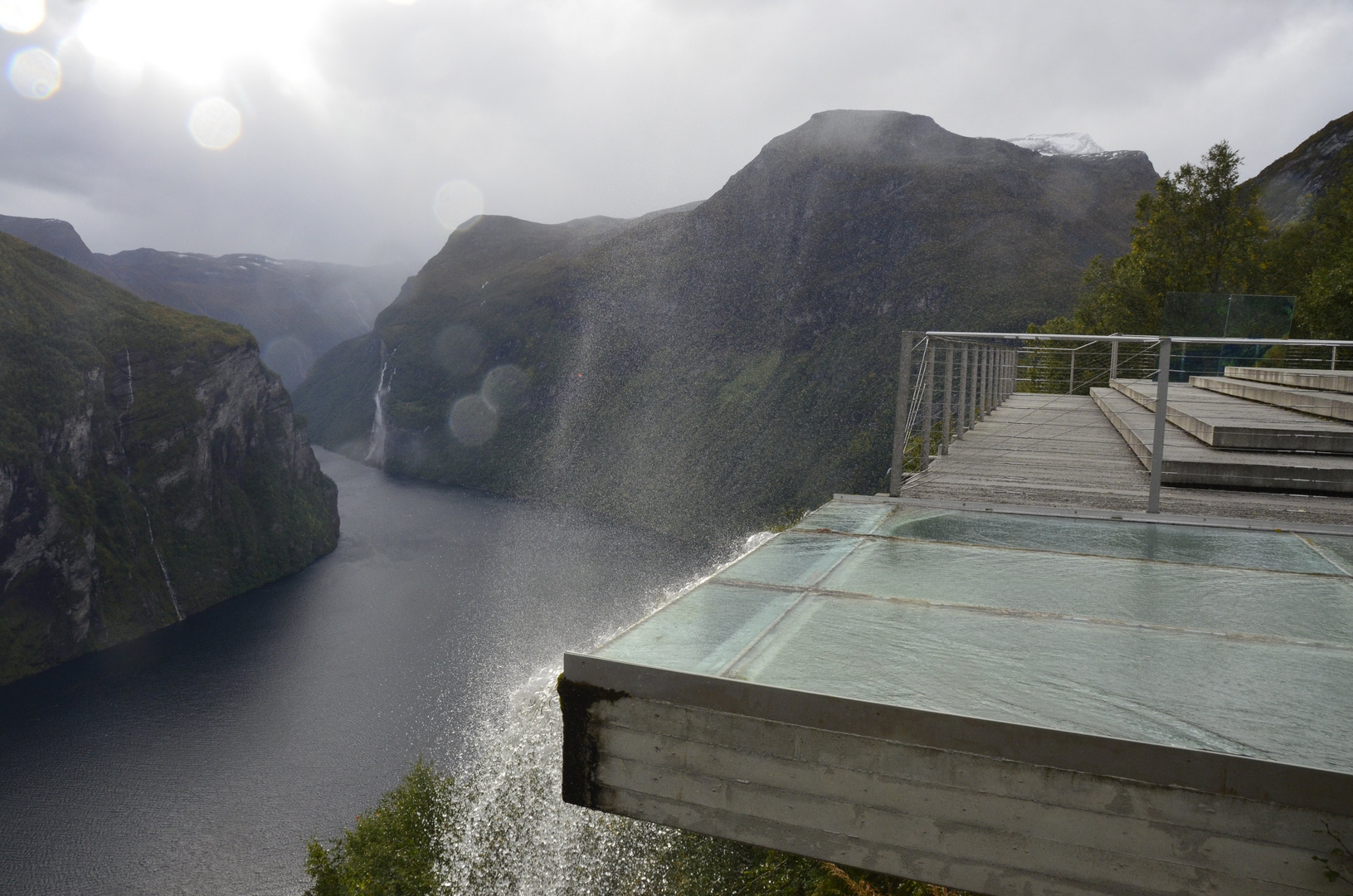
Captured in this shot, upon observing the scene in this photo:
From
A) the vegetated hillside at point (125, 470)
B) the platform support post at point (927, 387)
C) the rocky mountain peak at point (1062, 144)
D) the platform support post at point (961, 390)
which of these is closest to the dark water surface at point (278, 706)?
the vegetated hillside at point (125, 470)

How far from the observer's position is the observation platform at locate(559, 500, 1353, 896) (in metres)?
2.60

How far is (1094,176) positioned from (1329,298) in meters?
143

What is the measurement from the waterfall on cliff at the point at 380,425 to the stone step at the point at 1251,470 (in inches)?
6220

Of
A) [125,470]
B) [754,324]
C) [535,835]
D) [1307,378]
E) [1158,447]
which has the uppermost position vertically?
[754,324]

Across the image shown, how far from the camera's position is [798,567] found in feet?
15.8

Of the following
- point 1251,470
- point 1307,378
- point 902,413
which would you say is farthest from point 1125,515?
point 1307,378

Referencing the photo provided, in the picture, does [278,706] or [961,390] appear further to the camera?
[278,706]

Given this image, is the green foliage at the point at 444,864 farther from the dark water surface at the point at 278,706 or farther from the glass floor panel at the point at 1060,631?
the glass floor panel at the point at 1060,631

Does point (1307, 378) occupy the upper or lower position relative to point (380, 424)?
upper

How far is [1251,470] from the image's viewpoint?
25.0 feet

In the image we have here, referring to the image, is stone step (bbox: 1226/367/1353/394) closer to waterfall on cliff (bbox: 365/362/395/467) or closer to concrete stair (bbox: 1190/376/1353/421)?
concrete stair (bbox: 1190/376/1353/421)

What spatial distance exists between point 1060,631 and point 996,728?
1.17 meters

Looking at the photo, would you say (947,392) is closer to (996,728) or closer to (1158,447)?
(1158,447)

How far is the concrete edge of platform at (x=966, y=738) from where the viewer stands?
2.49 meters
